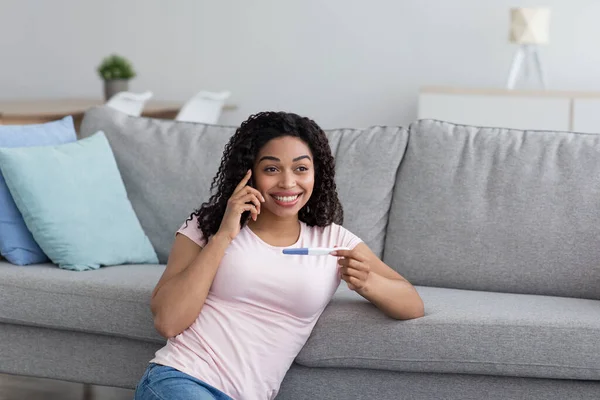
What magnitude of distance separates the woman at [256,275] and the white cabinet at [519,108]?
2.78 metres

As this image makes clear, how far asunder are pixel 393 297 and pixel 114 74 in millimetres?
3666

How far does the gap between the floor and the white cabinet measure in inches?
94.8

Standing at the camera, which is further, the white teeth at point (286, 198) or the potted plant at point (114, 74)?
the potted plant at point (114, 74)

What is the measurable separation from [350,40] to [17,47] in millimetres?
2239

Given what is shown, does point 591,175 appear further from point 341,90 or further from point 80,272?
point 341,90

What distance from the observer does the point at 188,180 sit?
117 inches

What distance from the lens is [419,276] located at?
274 centimetres

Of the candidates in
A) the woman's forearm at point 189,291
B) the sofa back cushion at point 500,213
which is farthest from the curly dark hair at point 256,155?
the sofa back cushion at point 500,213

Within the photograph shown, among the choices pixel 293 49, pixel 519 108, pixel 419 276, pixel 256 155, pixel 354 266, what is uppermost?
pixel 256 155

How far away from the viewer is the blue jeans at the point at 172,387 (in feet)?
6.23

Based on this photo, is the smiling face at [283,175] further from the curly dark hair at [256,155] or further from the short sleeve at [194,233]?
the short sleeve at [194,233]

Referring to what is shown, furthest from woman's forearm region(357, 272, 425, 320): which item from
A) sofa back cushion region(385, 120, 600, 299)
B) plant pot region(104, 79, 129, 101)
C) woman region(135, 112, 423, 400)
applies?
plant pot region(104, 79, 129, 101)

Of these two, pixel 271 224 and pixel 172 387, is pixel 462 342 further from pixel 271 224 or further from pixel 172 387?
pixel 172 387

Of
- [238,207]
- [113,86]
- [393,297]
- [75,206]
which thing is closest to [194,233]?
[238,207]
